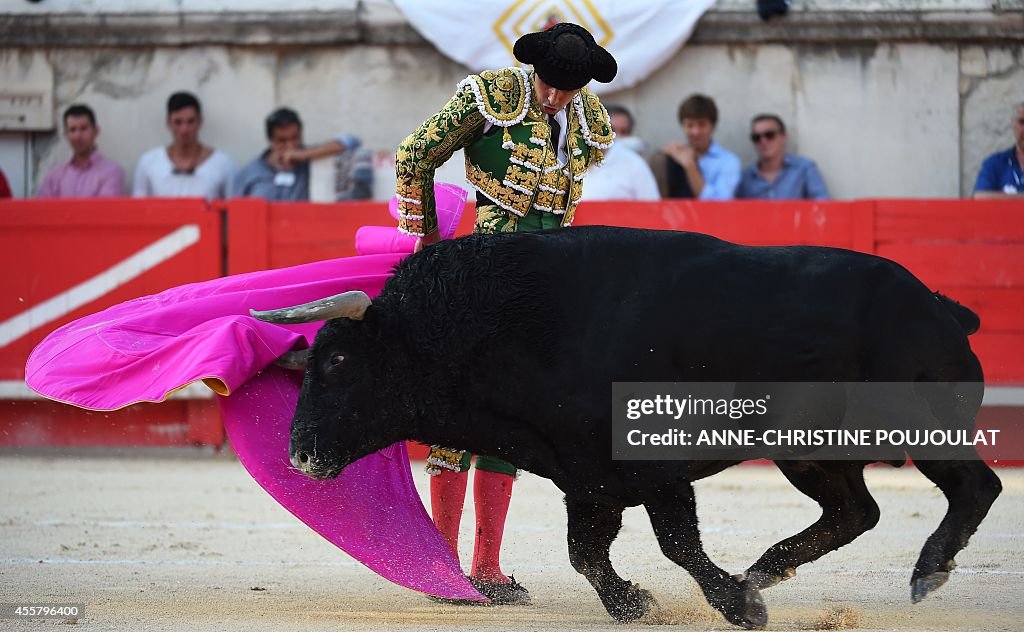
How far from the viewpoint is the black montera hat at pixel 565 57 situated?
3.77 meters

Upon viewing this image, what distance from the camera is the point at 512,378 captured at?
11.7 feet

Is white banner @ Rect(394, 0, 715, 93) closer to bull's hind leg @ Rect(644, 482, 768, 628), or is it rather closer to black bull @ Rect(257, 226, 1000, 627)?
black bull @ Rect(257, 226, 1000, 627)

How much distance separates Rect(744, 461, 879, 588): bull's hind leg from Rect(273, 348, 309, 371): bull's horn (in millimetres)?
1257

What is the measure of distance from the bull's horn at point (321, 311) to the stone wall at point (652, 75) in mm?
5116

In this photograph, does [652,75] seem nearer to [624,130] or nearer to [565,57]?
[624,130]

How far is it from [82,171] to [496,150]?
490 cm

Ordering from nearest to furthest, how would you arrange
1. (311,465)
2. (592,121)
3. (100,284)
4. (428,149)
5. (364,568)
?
(311,465)
(428,149)
(592,121)
(364,568)
(100,284)

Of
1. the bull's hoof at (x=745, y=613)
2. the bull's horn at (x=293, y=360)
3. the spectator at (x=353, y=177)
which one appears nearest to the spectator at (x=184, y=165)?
the spectator at (x=353, y=177)

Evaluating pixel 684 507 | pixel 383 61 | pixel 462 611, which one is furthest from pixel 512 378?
pixel 383 61

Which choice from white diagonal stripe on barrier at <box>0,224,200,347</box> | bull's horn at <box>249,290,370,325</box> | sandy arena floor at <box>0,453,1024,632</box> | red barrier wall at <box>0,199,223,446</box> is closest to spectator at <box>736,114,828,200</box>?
sandy arena floor at <box>0,453,1024,632</box>

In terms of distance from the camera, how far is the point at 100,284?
7457 mm

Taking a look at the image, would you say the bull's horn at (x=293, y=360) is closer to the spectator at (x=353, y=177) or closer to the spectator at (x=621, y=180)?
the spectator at (x=621, y=180)

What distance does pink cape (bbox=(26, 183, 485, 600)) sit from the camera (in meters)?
3.83

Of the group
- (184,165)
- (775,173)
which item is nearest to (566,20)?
(775,173)
